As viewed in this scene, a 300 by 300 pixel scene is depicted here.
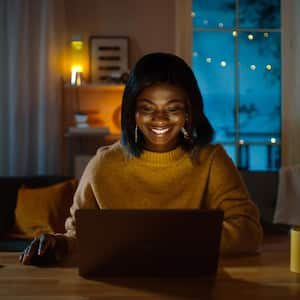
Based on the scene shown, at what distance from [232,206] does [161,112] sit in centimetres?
32

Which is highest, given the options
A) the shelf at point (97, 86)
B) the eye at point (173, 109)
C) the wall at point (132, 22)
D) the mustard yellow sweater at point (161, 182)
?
the wall at point (132, 22)

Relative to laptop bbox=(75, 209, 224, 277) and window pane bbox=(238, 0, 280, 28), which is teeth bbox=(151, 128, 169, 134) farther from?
window pane bbox=(238, 0, 280, 28)

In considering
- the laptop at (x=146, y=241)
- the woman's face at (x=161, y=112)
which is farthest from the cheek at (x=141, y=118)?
the laptop at (x=146, y=241)

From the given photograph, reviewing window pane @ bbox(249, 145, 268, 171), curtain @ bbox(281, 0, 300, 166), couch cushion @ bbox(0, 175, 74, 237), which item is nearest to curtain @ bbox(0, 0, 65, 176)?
couch cushion @ bbox(0, 175, 74, 237)

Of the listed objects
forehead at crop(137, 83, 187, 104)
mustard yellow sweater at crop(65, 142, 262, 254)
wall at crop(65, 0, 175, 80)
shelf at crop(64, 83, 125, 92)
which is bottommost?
mustard yellow sweater at crop(65, 142, 262, 254)

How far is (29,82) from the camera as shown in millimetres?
4355

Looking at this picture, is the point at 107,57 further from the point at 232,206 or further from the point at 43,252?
the point at 43,252

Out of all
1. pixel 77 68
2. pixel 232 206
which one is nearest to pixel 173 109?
pixel 232 206

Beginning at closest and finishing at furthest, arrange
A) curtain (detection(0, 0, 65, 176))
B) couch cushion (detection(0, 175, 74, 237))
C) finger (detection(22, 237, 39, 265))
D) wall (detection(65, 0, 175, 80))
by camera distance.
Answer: finger (detection(22, 237, 39, 265)) < couch cushion (detection(0, 175, 74, 237)) < curtain (detection(0, 0, 65, 176)) < wall (detection(65, 0, 175, 80))

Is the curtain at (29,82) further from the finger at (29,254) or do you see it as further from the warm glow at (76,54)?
the finger at (29,254)

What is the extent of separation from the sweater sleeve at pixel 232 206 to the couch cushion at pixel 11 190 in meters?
2.07

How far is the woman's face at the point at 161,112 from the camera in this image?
148 cm

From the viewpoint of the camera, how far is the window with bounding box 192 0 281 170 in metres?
4.60

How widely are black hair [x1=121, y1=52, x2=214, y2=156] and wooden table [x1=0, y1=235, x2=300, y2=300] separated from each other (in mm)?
480
